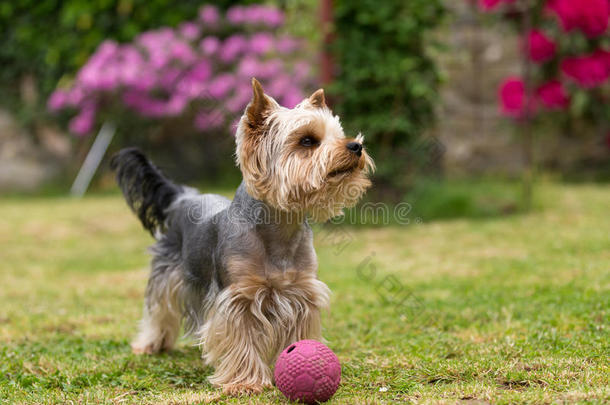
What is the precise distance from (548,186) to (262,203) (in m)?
7.92

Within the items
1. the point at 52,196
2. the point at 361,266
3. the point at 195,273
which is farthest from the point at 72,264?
the point at 52,196

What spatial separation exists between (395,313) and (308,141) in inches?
82.2

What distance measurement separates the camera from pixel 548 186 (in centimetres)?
1062

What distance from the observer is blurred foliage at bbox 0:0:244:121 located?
13258mm

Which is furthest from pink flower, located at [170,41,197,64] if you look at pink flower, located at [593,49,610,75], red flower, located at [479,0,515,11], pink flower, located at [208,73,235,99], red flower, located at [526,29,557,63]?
pink flower, located at [593,49,610,75]

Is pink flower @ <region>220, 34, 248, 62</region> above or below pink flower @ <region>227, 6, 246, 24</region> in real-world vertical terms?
below

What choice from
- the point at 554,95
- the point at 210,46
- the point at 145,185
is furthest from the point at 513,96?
the point at 145,185

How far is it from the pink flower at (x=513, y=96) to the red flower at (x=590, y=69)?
999mm

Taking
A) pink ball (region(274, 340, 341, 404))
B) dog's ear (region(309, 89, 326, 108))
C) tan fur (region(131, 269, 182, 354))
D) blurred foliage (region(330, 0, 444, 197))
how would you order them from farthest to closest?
blurred foliage (region(330, 0, 444, 197)), tan fur (region(131, 269, 182, 354)), dog's ear (region(309, 89, 326, 108)), pink ball (region(274, 340, 341, 404))

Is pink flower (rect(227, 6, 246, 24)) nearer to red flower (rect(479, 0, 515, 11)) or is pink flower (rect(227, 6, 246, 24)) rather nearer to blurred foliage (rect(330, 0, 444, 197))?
blurred foliage (rect(330, 0, 444, 197))

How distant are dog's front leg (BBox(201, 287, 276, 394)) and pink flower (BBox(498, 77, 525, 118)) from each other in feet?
29.5

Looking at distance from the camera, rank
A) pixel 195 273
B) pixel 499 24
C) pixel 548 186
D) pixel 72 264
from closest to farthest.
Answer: pixel 195 273 → pixel 72 264 → pixel 548 186 → pixel 499 24

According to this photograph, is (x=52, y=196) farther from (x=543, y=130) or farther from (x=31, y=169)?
(x=543, y=130)

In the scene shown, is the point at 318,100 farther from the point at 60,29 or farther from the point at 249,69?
the point at 60,29
